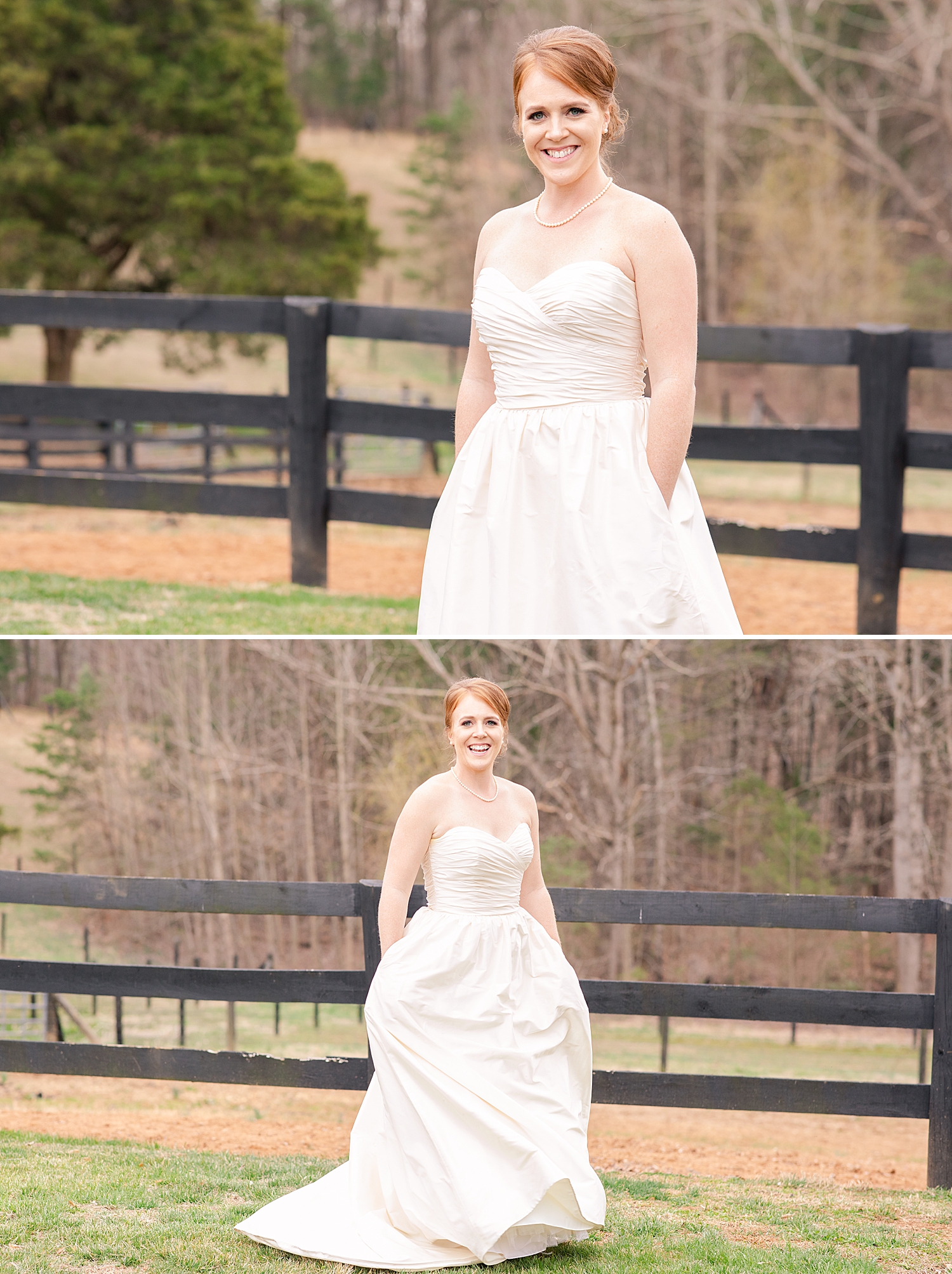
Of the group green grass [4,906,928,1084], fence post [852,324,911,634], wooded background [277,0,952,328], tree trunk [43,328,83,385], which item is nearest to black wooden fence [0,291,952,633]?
fence post [852,324,911,634]

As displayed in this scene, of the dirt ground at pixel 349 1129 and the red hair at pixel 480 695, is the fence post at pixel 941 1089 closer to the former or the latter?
the dirt ground at pixel 349 1129

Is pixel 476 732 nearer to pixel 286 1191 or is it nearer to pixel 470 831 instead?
pixel 470 831

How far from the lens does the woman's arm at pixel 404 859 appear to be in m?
3.86

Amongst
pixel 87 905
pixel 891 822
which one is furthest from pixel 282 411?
pixel 891 822

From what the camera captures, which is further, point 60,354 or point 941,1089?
point 60,354

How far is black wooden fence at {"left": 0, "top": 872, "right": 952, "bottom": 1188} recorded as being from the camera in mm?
4754

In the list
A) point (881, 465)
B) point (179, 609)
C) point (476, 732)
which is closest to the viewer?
point (476, 732)

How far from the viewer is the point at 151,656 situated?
1346 cm

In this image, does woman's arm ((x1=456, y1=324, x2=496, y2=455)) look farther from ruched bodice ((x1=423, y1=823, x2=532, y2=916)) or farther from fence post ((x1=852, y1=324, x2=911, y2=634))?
fence post ((x1=852, y1=324, x2=911, y2=634))

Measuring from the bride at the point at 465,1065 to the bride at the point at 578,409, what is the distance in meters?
0.51

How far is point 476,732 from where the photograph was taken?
12.6 feet

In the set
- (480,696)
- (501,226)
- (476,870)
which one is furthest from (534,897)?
(501,226)

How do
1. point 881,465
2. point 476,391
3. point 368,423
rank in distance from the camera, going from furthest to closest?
point 368,423 < point 881,465 < point 476,391

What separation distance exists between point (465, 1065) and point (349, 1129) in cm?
252
